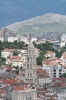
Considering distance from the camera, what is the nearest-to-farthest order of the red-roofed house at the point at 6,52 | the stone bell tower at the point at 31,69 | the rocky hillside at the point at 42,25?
the stone bell tower at the point at 31,69
the red-roofed house at the point at 6,52
the rocky hillside at the point at 42,25

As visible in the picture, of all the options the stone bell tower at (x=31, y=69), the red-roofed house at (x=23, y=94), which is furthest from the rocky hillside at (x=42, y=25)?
the red-roofed house at (x=23, y=94)

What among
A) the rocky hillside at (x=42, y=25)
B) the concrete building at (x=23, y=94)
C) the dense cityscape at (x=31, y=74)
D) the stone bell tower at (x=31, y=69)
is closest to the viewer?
the concrete building at (x=23, y=94)

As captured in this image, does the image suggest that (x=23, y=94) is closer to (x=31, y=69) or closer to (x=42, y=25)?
(x=31, y=69)

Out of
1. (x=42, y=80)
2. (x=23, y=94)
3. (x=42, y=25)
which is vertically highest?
(x=42, y=25)

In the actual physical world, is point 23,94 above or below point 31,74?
below

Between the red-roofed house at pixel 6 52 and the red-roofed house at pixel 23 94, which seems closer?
the red-roofed house at pixel 23 94

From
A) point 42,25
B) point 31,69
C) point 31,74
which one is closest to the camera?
point 31,74

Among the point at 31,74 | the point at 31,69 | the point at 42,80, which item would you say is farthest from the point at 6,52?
the point at 31,74

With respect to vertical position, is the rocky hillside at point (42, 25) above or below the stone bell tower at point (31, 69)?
above

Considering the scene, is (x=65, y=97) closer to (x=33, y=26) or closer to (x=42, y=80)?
(x=42, y=80)

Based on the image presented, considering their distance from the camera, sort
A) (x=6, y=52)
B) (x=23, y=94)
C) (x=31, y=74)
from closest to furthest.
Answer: (x=23, y=94), (x=31, y=74), (x=6, y=52)

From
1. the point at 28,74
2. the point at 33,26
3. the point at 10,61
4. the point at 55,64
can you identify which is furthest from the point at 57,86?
the point at 33,26

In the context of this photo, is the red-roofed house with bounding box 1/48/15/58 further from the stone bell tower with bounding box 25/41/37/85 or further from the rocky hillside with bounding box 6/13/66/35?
the rocky hillside with bounding box 6/13/66/35

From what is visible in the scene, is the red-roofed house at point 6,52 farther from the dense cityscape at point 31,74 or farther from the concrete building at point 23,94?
the concrete building at point 23,94
